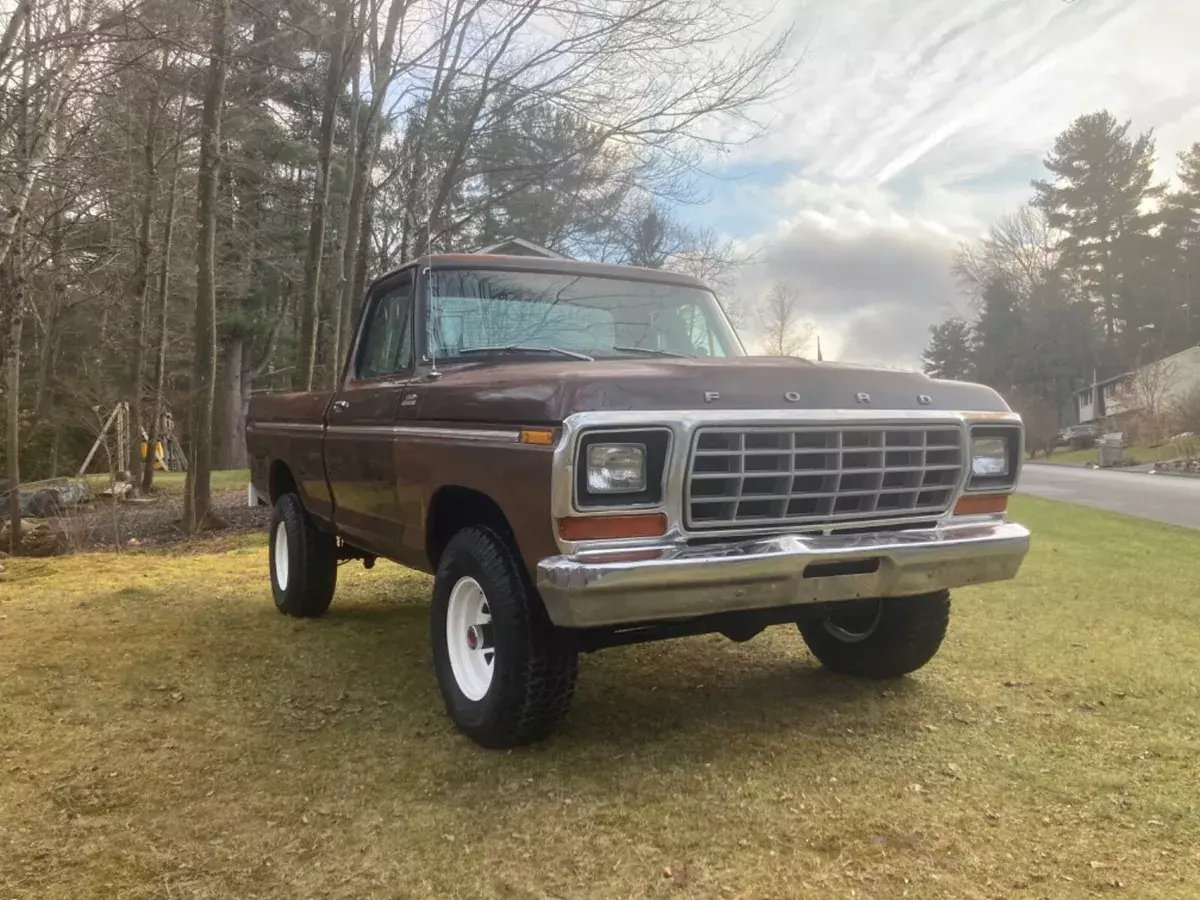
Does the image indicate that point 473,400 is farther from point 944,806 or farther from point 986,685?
point 986,685

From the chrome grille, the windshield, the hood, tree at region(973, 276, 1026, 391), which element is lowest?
the chrome grille

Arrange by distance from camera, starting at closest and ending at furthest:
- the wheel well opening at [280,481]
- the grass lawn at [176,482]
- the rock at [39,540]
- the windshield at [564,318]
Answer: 1. the windshield at [564,318]
2. the wheel well opening at [280,481]
3. the rock at [39,540]
4. the grass lawn at [176,482]

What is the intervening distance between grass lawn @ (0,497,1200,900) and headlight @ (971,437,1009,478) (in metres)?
1.06

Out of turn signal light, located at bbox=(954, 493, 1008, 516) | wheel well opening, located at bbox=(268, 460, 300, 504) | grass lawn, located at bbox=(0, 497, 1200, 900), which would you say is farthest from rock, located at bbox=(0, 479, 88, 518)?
turn signal light, located at bbox=(954, 493, 1008, 516)

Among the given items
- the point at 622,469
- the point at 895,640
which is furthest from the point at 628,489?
the point at 895,640

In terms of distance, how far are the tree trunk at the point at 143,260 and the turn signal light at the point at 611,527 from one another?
23.9ft

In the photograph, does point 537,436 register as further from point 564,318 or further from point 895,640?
A: point 895,640

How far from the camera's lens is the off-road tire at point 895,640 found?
4184mm

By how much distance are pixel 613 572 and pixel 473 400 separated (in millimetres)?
978

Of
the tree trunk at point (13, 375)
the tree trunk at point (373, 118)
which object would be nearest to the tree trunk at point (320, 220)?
the tree trunk at point (373, 118)

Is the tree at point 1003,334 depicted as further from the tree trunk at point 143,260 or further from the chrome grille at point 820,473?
the chrome grille at point 820,473

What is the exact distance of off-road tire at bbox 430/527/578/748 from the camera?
10.9 feet

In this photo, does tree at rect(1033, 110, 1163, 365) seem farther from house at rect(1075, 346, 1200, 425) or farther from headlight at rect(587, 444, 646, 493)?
headlight at rect(587, 444, 646, 493)

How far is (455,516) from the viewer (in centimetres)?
387
